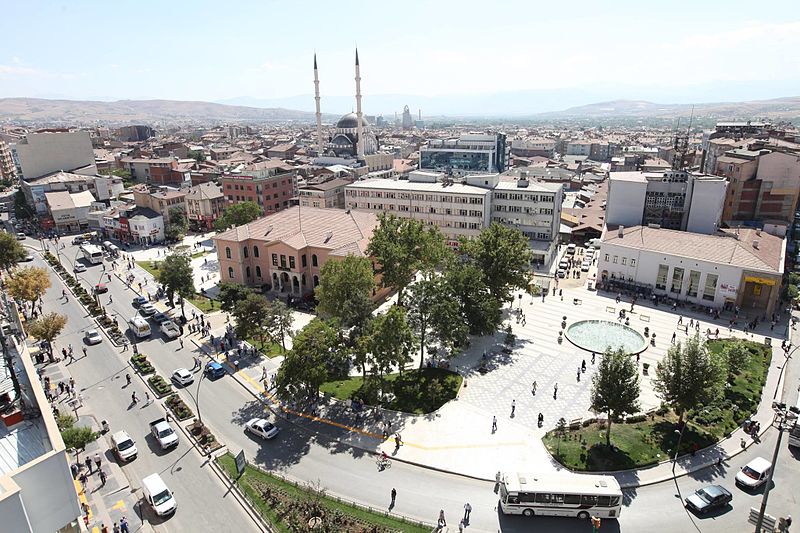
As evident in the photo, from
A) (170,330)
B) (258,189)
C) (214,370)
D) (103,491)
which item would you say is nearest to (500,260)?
(214,370)

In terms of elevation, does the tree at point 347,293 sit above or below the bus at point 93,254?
above

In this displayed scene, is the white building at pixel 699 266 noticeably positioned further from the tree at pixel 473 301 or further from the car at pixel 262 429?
the car at pixel 262 429

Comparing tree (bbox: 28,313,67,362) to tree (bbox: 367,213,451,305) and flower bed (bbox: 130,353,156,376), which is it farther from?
tree (bbox: 367,213,451,305)

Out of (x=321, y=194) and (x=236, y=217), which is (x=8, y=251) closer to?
(x=236, y=217)

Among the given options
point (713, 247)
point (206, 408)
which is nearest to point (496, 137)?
point (713, 247)

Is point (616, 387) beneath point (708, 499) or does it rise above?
above

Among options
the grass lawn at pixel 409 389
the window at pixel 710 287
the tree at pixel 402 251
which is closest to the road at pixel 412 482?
the grass lawn at pixel 409 389
